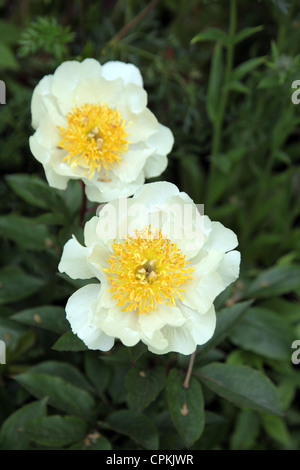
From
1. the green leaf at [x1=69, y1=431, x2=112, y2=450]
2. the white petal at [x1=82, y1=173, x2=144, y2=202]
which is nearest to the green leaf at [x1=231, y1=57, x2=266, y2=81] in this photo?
the white petal at [x1=82, y1=173, x2=144, y2=202]

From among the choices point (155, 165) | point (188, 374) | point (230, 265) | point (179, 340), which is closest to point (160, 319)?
point (179, 340)


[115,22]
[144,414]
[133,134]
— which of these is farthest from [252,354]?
[115,22]

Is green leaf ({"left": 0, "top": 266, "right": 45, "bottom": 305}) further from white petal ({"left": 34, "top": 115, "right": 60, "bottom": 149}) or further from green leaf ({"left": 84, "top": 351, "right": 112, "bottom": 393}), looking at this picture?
white petal ({"left": 34, "top": 115, "right": 60, "bottom": 149})

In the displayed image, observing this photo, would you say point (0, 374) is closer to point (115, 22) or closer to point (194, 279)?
point (194, 279)

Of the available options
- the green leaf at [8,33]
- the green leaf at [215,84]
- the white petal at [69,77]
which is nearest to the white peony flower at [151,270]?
the white petal at [69,77]

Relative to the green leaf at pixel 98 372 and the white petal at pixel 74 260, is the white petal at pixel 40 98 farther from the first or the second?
the green leaf at pixel 98 372

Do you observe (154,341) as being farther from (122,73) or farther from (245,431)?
(245,431)
